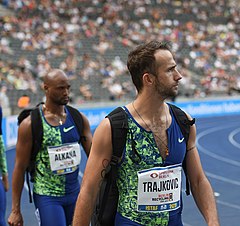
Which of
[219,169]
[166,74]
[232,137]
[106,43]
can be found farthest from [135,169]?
[106,43]

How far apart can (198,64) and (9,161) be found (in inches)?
787

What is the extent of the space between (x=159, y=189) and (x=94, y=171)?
410 mm

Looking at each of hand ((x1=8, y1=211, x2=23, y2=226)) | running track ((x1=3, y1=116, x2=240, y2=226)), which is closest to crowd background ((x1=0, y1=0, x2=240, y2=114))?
running track ((x1=3, y1=116, x2=240, y2=226))

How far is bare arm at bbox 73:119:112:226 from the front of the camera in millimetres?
3129

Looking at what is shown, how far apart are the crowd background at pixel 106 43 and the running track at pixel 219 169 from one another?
5.25 meters

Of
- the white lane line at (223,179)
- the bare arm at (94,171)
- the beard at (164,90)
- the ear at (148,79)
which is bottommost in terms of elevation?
the white lane line at (223,179)

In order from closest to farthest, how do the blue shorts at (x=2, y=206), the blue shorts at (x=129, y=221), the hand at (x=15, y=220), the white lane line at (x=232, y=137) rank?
the blue shorts at (x=129, y=221), the hand at (x=15, y=220), the blue shorts at (x=2, y=206), the white lane line at (x=232, y=137)

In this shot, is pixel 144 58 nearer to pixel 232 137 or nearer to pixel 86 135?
pixel 86 135

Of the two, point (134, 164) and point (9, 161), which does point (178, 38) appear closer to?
point (9, 161)

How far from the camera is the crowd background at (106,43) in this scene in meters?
24.7

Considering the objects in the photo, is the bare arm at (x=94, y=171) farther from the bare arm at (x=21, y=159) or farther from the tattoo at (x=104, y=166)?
the bare arm at (x=21, y=159)

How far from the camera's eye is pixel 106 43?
97.5ft

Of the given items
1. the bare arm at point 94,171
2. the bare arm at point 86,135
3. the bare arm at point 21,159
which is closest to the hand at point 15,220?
the bare arm at point 21,159

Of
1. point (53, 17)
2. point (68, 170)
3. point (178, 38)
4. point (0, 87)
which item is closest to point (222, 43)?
point (178, 38)
